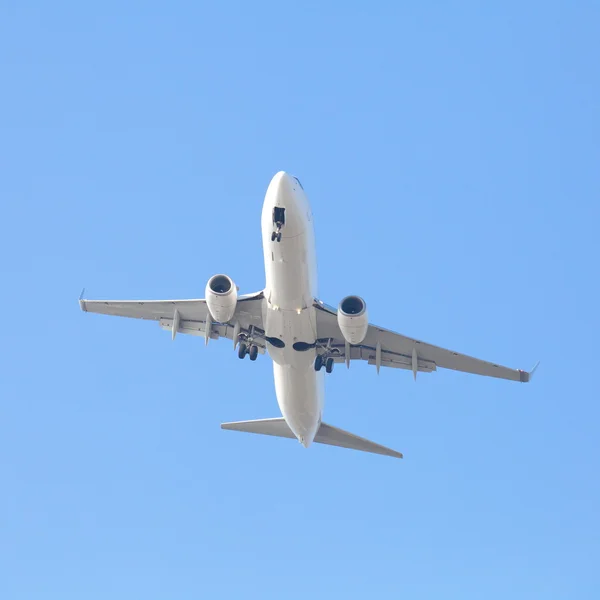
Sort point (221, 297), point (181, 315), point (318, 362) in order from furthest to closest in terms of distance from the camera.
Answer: point (181, 315), point (318, 362), point (221, 297)

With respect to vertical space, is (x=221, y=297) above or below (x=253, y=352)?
below

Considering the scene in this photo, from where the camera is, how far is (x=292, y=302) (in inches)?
1422

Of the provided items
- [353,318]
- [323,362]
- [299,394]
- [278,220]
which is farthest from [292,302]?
[299,394]

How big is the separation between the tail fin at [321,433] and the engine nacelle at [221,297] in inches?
328

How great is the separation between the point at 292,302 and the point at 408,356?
7.43 meters

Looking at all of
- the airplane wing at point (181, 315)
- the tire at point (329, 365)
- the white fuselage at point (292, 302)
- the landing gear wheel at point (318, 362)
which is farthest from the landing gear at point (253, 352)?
the tire at point (329, 365)

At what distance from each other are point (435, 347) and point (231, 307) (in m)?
8.88

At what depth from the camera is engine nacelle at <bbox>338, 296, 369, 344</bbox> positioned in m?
36.3

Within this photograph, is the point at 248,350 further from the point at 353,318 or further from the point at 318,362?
the point at 353,318

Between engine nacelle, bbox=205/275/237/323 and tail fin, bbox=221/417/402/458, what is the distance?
27.3ft

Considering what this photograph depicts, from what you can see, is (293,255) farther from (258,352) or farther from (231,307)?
(258,352)

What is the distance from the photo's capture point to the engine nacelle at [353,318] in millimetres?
36281

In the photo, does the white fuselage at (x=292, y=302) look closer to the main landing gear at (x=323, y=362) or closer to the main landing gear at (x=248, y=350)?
the main landing gear at (x=323, y=362)

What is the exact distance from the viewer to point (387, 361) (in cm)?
4175
